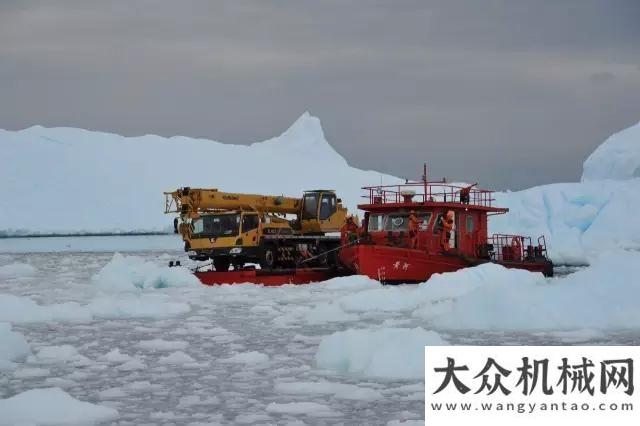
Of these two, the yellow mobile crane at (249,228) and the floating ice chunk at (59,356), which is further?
the yellow mobile crane at (249,228)

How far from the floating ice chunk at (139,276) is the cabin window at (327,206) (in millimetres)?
4828

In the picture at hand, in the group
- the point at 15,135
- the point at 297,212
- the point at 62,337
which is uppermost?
the point at 15,135

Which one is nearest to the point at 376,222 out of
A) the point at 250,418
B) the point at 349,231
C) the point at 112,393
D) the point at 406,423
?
the point at 349,231

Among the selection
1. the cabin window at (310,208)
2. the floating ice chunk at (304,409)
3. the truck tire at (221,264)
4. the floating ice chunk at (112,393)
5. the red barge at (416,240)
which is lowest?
the floating ice chunk at (112,393)

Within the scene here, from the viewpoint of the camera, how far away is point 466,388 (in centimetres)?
613

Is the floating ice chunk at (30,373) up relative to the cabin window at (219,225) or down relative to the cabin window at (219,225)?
down

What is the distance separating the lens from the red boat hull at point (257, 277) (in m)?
20.0

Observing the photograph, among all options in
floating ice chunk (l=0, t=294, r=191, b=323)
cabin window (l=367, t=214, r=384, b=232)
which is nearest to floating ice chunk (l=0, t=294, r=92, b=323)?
floating ice chunk (l=0, t=294, r=191, b=323)

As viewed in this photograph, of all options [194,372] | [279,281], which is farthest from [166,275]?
[194,372]

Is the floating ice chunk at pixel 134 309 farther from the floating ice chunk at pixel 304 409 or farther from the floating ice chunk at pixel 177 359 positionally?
the floating ice chunk at pixel 304 409

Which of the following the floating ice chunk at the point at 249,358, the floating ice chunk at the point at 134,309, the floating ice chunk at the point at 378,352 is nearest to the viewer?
the floating ice chunk at the point at 378,352

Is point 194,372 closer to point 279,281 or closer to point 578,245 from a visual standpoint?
point 279,281

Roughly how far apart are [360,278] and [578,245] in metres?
17.6

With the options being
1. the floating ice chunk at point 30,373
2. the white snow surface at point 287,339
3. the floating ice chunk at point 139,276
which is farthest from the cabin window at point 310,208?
the floating ice chunk at point 30,373
